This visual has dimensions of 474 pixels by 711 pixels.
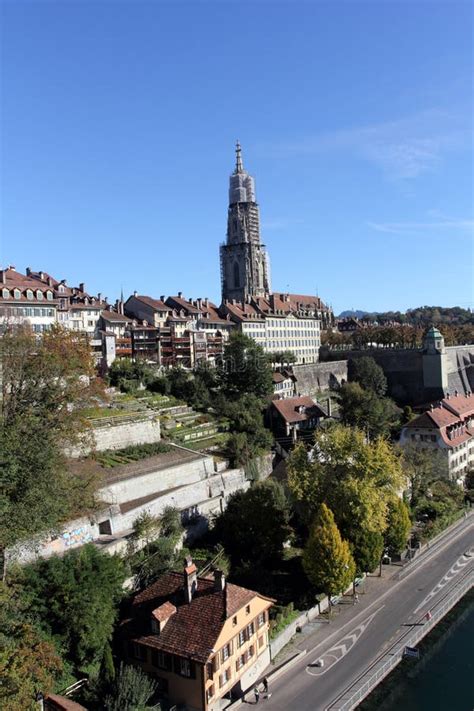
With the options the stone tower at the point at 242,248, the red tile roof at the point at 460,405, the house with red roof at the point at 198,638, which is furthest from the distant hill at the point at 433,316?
the house with red roof at the point at 198,638

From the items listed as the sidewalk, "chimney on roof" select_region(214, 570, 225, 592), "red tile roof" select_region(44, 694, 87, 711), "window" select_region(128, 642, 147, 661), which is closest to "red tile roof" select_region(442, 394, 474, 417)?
the sidewalk

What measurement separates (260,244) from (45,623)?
103547mm

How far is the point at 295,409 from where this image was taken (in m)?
56.7

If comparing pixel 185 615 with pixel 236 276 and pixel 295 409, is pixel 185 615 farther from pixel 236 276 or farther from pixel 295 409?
pixel 236 276

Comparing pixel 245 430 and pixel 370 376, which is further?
pixel 370 376

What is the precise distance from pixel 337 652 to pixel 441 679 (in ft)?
15.5

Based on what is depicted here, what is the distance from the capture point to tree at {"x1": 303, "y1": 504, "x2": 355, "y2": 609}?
30.0 metres

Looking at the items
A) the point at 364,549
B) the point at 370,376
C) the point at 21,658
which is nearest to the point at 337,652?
the point at 364,549

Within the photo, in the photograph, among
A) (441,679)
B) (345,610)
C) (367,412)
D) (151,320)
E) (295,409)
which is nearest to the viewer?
(441,679)

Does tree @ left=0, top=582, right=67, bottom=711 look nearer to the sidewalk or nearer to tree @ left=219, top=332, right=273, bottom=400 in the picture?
the sidewalk

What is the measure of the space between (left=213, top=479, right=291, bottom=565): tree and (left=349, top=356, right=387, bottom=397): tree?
39.4 meters

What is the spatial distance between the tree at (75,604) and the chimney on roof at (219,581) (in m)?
4.52

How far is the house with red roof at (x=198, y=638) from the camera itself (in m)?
23.7

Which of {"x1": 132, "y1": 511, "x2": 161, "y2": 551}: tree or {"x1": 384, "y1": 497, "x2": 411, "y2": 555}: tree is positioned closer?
{"x1": 132, "y1": 511, "x2": 161, "y2": 551}: tree
